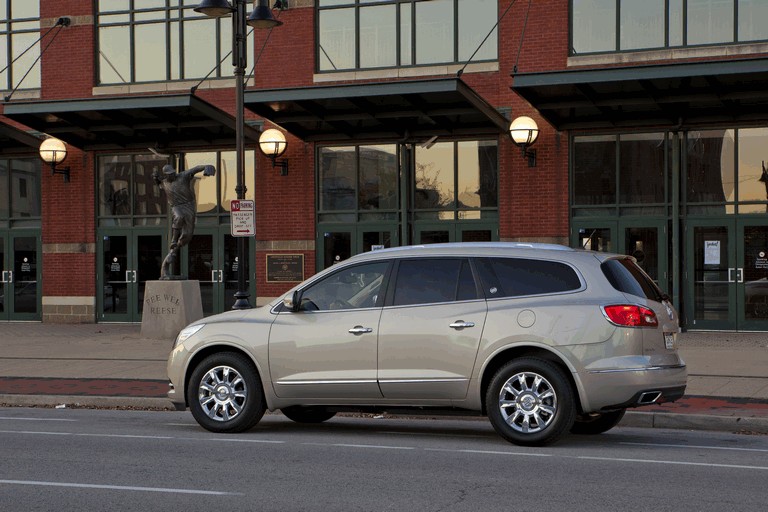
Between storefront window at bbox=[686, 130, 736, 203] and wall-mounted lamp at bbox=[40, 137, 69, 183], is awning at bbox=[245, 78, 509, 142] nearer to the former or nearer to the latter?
storefront window at bbox=[686, 130, 736, 203]

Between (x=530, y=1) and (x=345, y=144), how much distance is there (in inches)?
203

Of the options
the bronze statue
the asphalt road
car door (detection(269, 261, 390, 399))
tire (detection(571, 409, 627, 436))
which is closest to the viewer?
the asphalt road

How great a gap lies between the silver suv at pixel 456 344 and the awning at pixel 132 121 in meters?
13.1

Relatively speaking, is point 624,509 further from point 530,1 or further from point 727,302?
point 530,1

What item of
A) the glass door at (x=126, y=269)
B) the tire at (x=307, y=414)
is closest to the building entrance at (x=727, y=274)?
the glass door at (x=126, y=269)

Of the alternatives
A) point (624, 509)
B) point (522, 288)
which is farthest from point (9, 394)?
point (624, 509)

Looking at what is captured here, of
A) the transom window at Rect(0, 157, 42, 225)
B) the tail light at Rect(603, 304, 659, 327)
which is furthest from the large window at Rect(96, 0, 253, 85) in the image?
the tail light at Rect(603, 304, 659, 327)

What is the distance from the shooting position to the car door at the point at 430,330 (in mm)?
9539

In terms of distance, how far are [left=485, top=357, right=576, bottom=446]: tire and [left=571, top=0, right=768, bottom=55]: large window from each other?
14.5m

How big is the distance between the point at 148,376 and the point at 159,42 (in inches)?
506

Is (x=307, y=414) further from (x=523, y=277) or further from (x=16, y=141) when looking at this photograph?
(x=16, y=141)

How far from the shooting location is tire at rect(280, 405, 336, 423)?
11086 mm

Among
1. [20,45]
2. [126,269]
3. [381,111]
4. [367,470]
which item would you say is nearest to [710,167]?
[381,111]

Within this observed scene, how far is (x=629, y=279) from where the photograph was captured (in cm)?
958
